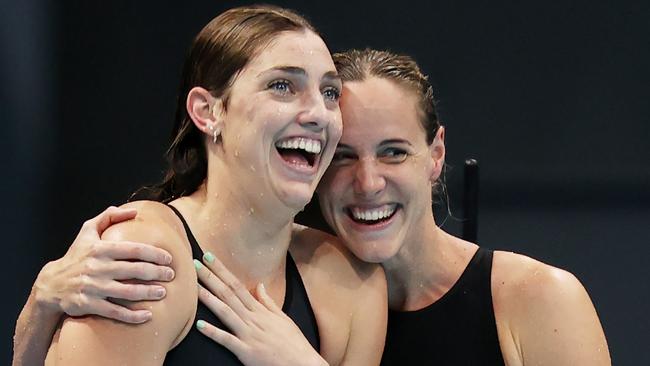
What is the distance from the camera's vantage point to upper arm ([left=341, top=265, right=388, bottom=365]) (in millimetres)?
Result: 1695

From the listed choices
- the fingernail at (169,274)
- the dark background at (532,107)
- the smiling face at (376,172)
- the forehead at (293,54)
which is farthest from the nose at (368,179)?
the dark background at (532,107)

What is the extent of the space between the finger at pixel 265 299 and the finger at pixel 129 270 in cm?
26

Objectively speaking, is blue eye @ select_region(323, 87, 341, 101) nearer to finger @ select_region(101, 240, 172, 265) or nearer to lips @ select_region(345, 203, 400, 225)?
lips @ select_region(345, 203, 400, 225)

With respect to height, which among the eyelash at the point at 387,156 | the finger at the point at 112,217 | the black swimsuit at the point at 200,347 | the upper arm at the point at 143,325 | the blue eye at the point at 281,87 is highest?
the blue eye at the point at 281,87

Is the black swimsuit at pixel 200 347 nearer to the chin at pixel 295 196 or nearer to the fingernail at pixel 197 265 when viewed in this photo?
the fingernail at pixel 197 265

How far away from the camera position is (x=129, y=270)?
136cm

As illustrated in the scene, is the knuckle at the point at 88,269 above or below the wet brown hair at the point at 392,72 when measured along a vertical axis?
below

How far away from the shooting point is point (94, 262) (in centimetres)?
139

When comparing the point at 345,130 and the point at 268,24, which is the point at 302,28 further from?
the point at 345,130

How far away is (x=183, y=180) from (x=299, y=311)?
13.0 inches

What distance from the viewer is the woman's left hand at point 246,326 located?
150 centimetres

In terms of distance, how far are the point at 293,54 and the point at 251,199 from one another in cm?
26

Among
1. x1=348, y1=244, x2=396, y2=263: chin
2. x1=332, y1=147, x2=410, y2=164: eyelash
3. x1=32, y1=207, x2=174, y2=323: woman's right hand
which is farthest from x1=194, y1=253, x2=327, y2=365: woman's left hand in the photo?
x1=332, y1=147, x2=410, y2=164: eyelash

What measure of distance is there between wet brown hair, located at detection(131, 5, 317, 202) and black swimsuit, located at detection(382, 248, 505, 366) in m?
0.53
